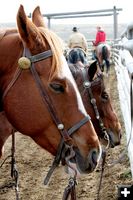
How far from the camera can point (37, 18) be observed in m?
3.16

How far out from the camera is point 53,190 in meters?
4.86

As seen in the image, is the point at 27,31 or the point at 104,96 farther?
the point at 104,96

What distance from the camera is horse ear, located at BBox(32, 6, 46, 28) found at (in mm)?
3112

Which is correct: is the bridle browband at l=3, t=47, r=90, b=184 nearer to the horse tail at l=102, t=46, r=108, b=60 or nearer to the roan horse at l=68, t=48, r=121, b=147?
the roan horse at l=68, t=48, r=121, b=147

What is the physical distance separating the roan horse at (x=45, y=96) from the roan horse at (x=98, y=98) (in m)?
2.14

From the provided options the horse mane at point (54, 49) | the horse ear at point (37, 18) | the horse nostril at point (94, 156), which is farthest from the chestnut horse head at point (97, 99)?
the horse nostril at point (94, 156)

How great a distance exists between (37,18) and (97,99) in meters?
2.03

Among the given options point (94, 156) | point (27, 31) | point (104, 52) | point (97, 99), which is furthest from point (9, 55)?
point (104, 52)

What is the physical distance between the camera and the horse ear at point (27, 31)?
254 centimetres

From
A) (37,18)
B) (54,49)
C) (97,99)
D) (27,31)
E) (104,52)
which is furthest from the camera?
(104,52)

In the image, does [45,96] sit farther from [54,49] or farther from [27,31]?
[27,31]

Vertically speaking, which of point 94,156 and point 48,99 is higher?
point 48,99

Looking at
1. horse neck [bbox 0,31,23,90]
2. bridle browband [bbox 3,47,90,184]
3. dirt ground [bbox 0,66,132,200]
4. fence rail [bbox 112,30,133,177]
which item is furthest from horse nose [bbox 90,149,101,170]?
dirt ground [bbox 0,66,132,200]

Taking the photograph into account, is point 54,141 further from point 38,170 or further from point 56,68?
point 38,170
